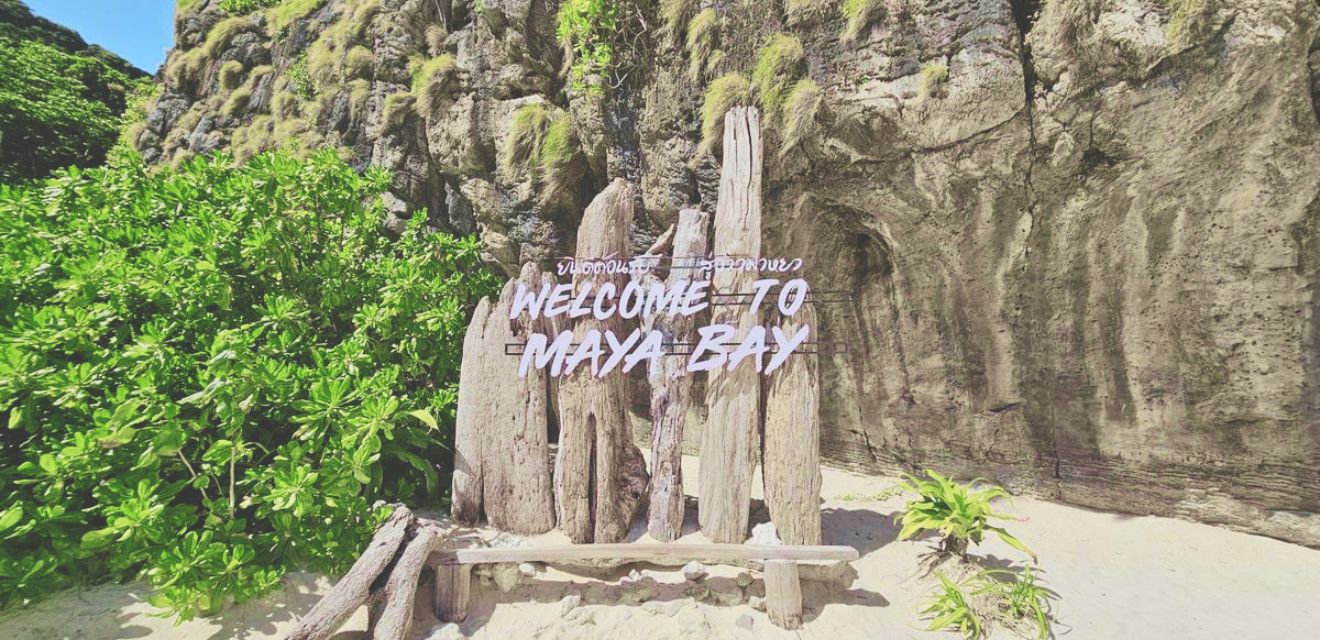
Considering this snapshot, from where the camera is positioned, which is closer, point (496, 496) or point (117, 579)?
point (117, 579)

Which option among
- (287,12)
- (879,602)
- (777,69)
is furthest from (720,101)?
(287,12)

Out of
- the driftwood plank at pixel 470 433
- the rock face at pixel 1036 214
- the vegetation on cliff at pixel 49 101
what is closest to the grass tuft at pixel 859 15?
the rock face at pixel 1036 214

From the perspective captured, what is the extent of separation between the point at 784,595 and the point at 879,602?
817mm

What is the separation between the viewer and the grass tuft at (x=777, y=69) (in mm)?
4590

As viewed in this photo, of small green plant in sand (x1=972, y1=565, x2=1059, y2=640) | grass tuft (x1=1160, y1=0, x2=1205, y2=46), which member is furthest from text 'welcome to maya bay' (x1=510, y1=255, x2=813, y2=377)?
grass tuft (x1=1160, y1=0, x2=1205, y2=46)

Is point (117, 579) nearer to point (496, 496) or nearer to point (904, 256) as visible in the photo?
point (496, 496)

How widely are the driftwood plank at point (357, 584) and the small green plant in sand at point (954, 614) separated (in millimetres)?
3620

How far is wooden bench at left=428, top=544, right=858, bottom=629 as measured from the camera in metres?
3.20

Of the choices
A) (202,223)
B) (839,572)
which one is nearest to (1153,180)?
(839,572)

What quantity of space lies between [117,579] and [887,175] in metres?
6.70

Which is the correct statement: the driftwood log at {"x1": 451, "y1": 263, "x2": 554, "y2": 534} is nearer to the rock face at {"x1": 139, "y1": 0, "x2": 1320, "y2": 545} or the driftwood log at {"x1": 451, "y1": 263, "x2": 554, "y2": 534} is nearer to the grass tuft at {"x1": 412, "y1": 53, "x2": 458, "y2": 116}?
the rock face at {"x1": 139, "y1": 0, "x2": 1320, "y2": 545}

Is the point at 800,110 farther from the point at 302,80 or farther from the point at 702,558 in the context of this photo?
the point at 302,80

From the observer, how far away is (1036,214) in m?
4.23

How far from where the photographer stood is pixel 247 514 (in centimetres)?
343
